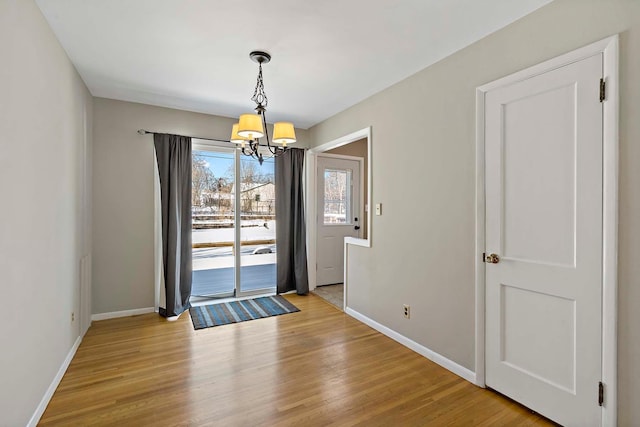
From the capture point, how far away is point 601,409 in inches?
65.9

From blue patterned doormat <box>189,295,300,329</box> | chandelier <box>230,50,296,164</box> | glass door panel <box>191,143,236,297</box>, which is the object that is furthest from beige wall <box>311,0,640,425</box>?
glass door panel <box>191,143,236,297</box>

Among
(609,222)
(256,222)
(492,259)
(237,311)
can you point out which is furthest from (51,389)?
(609,222)

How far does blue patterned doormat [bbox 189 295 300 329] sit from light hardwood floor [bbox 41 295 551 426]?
258 mm

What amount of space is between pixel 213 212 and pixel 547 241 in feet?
12.5

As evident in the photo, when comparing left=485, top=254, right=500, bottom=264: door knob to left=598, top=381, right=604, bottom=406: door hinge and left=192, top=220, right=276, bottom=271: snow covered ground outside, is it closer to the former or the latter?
left=598, top=381, right=604, bottom=406: door hinge

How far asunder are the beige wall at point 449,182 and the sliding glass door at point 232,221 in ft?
5.00

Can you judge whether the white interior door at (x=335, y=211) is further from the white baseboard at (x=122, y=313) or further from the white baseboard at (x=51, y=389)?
the white baseboard at (x=51, y=389)

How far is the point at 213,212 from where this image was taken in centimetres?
434

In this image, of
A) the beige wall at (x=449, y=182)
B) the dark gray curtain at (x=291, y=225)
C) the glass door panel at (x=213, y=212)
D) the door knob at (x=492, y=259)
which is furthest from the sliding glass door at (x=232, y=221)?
the door knob at (x=492, y=259)

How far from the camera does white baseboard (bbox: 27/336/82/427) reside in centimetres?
185

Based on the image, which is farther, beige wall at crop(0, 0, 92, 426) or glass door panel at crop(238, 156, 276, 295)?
glass door panel at crop(238, 156, 276, 295)

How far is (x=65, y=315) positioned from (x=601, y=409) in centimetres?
375

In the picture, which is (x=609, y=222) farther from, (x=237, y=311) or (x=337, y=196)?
(x=337, y=196)

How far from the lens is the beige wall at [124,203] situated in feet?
11.7
